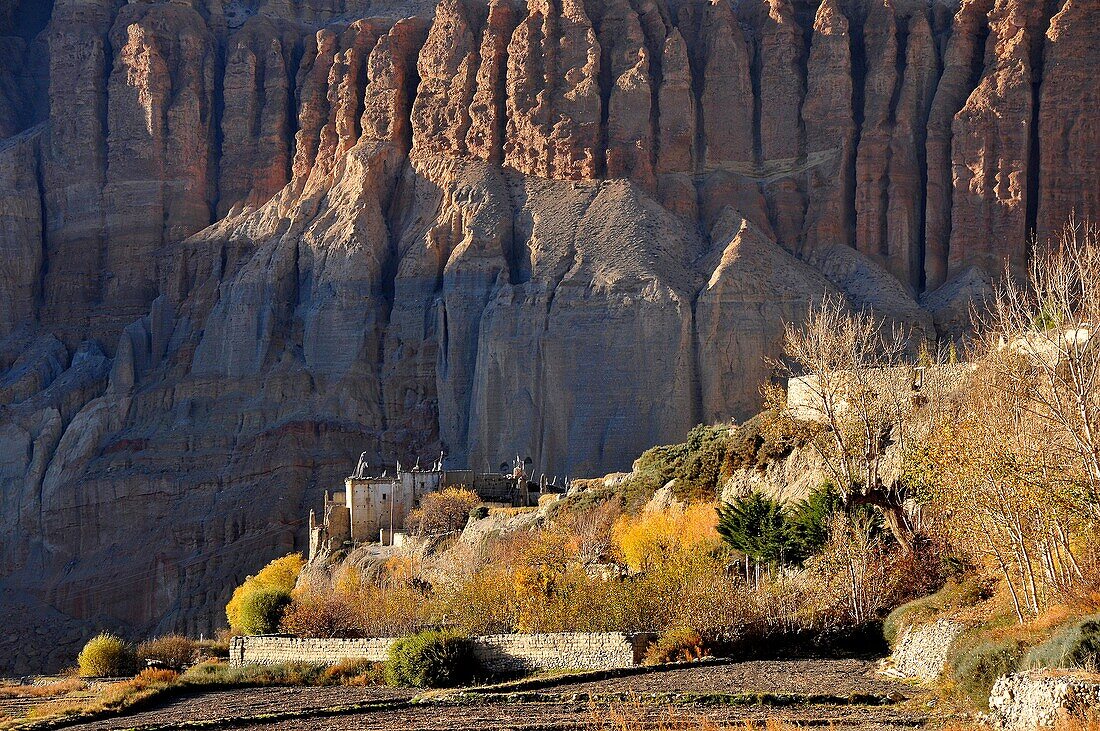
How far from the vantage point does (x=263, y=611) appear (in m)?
48.7

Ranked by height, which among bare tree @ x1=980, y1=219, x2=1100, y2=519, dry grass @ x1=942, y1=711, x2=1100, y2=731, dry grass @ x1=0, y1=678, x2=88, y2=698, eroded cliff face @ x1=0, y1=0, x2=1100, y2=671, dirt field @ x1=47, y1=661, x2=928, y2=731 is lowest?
dry grass @ x1=0, y1=678, x2=88, y2=698

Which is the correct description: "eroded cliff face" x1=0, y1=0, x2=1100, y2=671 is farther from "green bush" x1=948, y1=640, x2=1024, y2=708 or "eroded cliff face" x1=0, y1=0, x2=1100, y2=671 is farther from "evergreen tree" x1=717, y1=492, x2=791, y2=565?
"green bush" x1=948, y1=640, x2=1024, y2=708

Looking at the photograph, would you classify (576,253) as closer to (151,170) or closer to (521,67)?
(521,67)

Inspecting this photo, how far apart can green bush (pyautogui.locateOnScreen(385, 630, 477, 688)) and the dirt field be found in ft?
1.85

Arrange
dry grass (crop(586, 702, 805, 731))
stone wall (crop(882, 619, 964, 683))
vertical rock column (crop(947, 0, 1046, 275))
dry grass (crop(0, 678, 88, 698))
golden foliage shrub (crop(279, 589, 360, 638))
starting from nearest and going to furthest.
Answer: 1. dry grass (crop(586, 702, 805, 731))
2. stone wall (crop(882, 619, 964, 683))
3. dry grass (crop(0, 678, 88, 698))
4. golden foliage shrub (crop(279, 589, 360, 638))
5. vertical rock column (crop(947, 0, 1046, 275))

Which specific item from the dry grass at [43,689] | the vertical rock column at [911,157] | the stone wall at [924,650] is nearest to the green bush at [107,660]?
the dry grass at [43,689]

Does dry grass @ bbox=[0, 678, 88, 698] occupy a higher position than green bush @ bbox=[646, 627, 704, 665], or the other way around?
green bush @ bbox=[646, 627, 704, 665]

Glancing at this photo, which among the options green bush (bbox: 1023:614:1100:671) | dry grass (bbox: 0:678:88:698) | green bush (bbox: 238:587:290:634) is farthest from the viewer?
green bush (bbox: 238:587:290:634)

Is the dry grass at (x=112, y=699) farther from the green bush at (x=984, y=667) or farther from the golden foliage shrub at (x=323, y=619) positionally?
the green bush at (x=984, y=667)

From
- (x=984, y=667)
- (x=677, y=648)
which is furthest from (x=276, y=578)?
(x=984, y=667)

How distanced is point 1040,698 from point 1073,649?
168cm

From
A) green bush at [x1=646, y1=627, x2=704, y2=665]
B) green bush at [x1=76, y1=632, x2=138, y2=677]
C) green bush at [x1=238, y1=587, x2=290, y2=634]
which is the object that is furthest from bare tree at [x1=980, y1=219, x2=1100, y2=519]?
green bush at [x1=76, y1=632, x2=138, y2=677]

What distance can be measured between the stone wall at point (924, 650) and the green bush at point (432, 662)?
26.6 ft

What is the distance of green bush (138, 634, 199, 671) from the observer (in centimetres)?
4794
